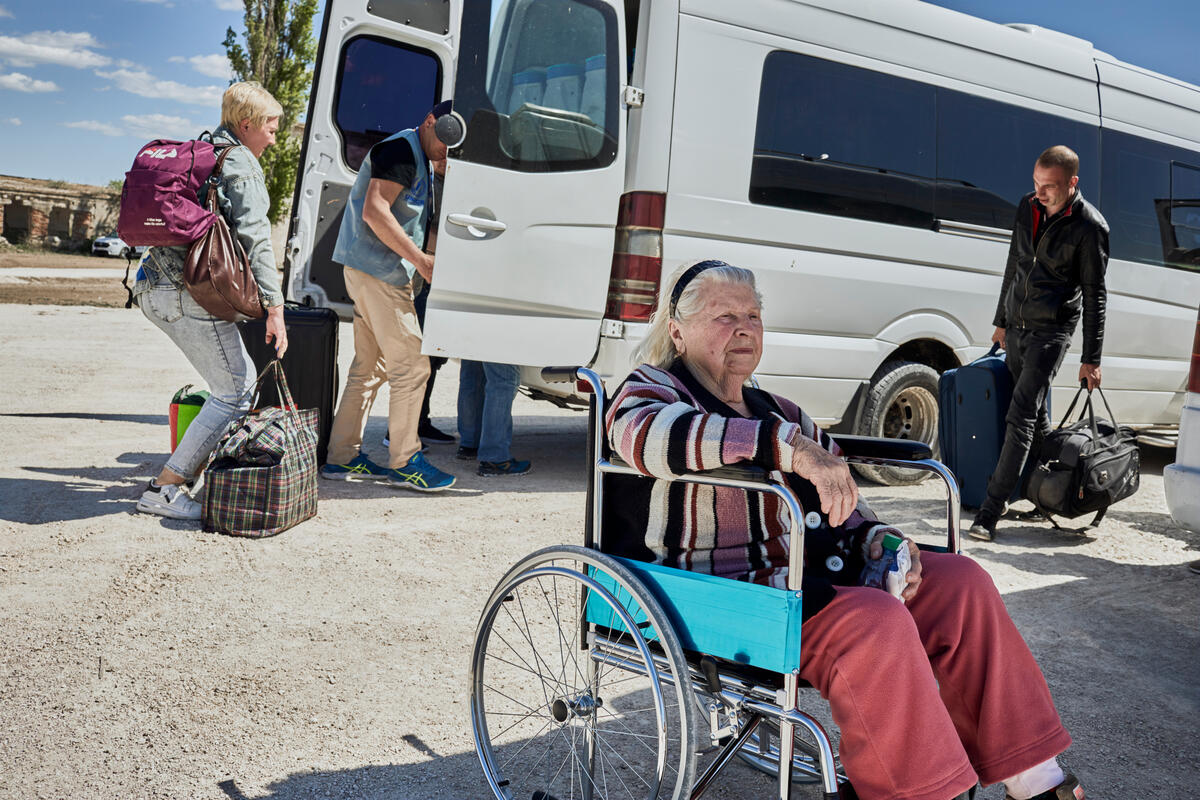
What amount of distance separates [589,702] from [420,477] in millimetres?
3331

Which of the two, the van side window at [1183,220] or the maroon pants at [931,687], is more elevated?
the van side window at [1183,220]

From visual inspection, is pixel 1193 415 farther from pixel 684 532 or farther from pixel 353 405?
pixel 353 405

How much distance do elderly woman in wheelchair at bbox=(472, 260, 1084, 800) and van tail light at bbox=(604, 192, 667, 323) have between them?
2.54 meters

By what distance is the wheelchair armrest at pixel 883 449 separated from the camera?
103 inches

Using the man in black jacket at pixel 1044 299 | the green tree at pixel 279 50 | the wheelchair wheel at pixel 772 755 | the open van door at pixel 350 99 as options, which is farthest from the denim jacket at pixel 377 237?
the green tree at pixel 279 50

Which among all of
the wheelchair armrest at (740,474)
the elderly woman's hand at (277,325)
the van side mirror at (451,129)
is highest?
the van side mirror at (451,129)

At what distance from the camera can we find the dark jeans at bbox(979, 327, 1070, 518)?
5148 mm

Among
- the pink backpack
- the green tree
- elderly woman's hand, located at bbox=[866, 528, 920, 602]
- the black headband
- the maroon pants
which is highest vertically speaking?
the green tree

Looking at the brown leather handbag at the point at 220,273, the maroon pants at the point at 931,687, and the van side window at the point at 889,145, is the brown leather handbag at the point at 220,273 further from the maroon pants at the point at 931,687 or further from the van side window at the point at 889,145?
the maroon pants at the point at 931,687

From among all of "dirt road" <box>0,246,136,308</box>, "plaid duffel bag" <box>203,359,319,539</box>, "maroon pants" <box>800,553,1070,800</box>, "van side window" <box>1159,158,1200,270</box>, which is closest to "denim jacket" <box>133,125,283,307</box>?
"plaid duffel bag" <box>203,359,319,539</box>

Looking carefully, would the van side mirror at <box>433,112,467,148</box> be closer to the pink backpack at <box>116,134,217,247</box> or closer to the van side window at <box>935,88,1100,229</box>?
the pink backpack at <box>116,134,217,247</box>

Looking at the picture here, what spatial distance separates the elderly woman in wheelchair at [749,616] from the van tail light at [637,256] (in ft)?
8.34

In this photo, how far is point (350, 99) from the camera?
273 inches

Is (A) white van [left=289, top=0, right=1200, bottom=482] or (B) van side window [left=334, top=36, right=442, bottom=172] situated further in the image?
(B) van side window [left=334, top=36, right=442, bottom=172]
